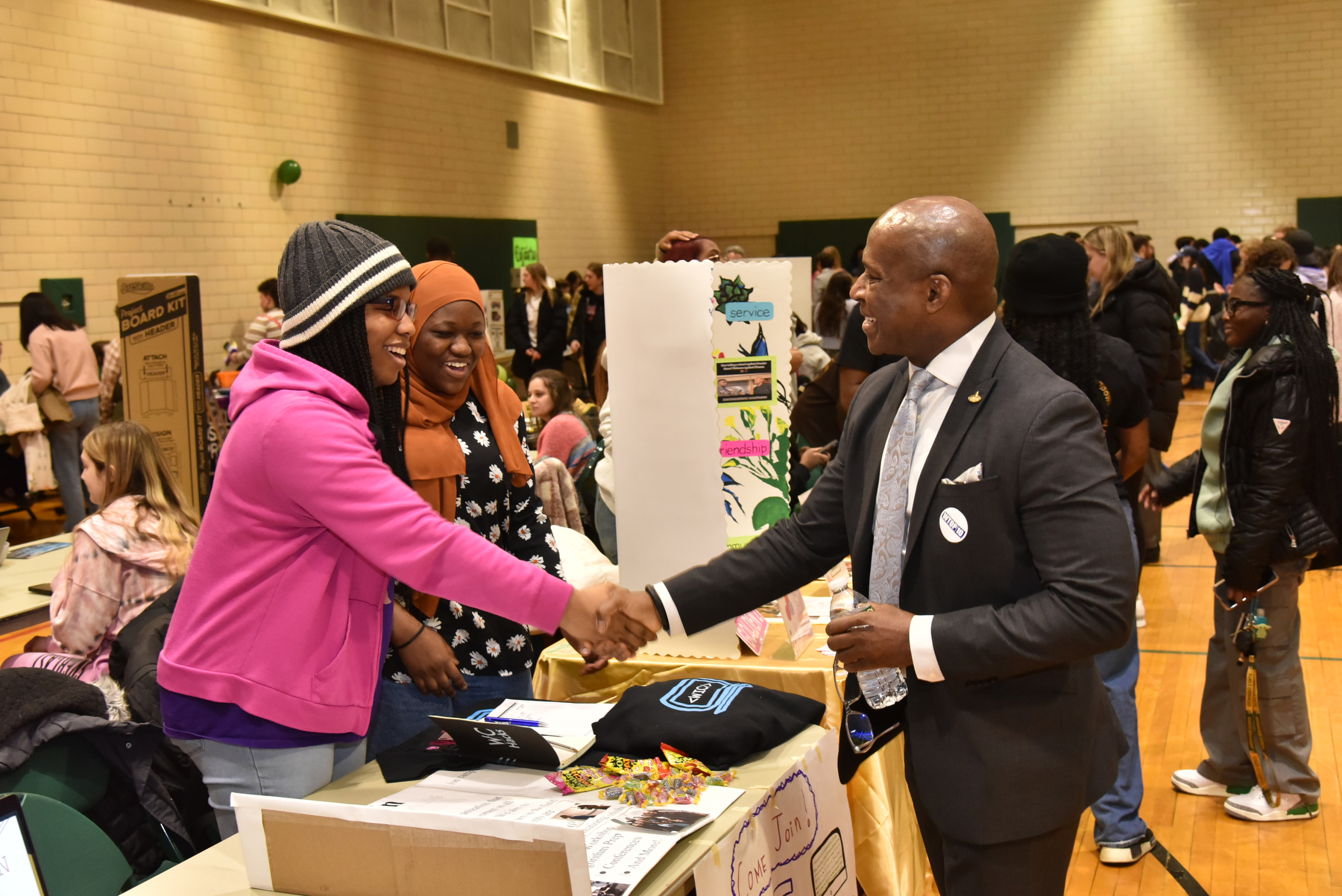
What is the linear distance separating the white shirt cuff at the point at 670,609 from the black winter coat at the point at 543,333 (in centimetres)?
915

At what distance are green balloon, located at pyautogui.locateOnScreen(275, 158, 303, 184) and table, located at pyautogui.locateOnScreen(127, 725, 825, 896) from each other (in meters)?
8.87

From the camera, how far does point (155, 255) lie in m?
8.90

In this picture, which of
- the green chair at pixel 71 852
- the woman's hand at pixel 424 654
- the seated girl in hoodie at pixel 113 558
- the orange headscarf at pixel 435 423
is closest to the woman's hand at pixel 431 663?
the woman's hand at pixel 424 654

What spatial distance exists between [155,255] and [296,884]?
8383mm

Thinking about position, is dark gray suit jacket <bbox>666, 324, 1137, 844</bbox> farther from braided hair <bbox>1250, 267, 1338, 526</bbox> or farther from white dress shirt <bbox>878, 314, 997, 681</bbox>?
braided hair <bbox>1250, 267, 1338, 526</bbox>

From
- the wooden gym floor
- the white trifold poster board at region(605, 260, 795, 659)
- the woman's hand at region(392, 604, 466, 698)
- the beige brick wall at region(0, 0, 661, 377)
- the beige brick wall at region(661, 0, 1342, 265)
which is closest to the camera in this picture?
the woman's hand at region(392, 604, 466, 698)

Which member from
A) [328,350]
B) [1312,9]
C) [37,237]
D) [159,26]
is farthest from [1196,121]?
[328,350]

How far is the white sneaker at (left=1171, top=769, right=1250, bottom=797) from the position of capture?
3.73 m

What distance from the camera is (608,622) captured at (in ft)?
6.76

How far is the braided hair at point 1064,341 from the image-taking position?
9.78ft

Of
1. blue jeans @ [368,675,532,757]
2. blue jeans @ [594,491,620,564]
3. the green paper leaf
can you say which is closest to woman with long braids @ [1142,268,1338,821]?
the green paper leaf

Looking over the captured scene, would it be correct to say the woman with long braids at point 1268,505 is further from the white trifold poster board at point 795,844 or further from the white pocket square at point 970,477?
the white pocket square at point 970,477

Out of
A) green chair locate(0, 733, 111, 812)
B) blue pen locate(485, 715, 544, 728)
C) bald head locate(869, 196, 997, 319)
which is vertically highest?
bald head locate(869, 196, 997, 319)

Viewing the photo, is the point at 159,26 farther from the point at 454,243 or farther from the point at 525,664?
the point at 525,664
